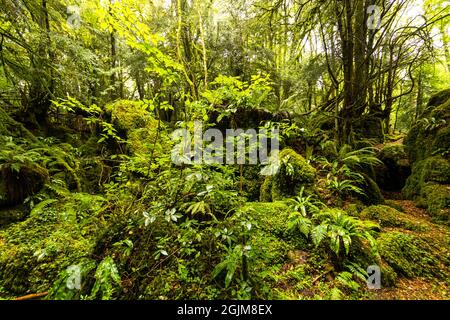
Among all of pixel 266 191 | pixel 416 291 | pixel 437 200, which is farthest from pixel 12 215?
pixel 437 200

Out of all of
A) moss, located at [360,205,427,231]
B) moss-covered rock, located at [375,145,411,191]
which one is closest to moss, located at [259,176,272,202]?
moss, located at [360,205,427,231]

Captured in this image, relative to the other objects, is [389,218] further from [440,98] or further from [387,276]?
[440,98]

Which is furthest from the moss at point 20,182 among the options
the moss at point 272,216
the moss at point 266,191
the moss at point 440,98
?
the moss at point 440,98

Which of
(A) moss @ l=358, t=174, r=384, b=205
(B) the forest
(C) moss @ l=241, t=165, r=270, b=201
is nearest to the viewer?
(B) the forest

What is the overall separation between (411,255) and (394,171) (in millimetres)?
4049

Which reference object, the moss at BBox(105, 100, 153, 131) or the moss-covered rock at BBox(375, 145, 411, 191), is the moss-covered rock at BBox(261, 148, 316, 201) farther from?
the moss at BBox(105, 100, 153, 131)

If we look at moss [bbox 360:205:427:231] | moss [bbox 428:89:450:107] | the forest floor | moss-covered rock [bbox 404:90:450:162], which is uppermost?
moss [bbox 428:89:450:107]

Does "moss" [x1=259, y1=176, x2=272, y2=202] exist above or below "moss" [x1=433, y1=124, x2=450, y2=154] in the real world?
below

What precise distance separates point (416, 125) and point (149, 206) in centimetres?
804

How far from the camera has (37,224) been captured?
3.43m

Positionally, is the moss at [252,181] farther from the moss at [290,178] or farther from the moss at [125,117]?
the moss at [125,117]

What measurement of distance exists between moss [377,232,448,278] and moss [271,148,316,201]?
1594mm

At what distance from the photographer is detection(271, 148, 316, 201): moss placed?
4355 mm

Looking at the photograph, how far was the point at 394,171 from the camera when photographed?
614 cm
